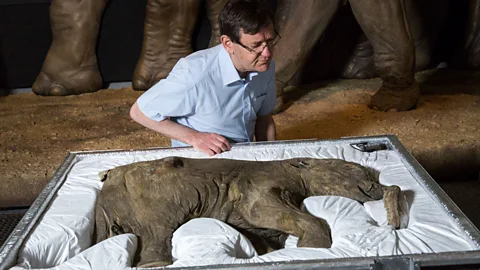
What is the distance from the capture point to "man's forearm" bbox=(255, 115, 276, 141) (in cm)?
208

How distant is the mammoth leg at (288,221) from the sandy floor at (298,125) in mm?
1126

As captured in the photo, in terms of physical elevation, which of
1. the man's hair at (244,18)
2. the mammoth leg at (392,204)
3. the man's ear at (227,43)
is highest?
the man's hair at (244,18)

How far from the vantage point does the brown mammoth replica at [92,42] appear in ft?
11.5

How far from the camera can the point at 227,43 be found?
175 cm

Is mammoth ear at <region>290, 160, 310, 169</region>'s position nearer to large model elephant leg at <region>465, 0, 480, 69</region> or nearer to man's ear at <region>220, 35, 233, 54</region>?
man's ear at <region>220, 35, 233, 54</region>

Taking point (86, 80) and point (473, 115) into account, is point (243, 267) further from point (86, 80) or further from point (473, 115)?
point (86, 80)

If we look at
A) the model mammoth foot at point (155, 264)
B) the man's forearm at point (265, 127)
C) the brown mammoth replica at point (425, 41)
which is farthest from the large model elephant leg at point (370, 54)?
the model mammoth foot at point (155, 264)

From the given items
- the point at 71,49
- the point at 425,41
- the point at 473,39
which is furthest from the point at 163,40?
the point at 473,39

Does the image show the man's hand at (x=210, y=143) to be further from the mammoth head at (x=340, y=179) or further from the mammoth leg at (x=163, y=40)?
the mammoth leg at (x=163, y=40)

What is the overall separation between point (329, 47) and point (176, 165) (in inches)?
87.7

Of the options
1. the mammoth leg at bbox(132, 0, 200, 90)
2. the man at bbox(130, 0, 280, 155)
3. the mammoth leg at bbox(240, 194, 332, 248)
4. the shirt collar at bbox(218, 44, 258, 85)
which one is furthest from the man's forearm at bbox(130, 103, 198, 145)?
the mammoth leg at bbox(132, 0, 200, 90)

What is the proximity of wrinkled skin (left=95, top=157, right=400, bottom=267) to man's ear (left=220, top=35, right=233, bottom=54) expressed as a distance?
0.30 m

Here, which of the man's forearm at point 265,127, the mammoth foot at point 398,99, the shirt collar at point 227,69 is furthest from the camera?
the mammoth foot at point 398,99

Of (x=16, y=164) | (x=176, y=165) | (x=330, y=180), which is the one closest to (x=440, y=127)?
(x=330, y=180)
